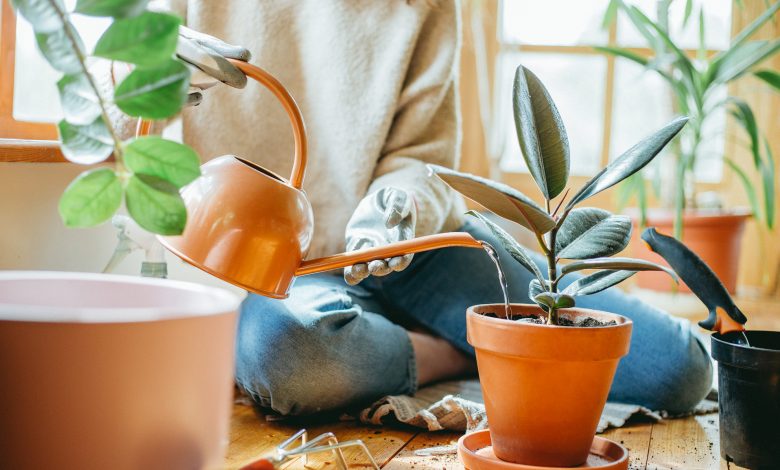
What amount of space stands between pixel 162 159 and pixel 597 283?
488 millimetres

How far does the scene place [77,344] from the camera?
501 mm

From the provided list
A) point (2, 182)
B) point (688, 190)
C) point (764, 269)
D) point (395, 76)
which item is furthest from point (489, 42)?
point (2, 182)

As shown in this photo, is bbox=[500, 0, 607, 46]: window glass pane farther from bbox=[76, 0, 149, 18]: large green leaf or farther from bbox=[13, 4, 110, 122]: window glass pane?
bbox=[76, 0, 149, 18]: large green leaf

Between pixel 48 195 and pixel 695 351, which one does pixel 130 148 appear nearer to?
pixel 48 195

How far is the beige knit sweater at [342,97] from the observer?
1.41 meters

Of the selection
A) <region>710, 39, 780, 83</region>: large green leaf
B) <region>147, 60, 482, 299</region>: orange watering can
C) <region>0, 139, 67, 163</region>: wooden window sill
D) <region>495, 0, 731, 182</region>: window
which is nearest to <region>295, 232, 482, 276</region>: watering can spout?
<region>147, 60, 482, 299</region>: orange watering can

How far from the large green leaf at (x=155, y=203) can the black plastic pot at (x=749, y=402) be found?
698mm

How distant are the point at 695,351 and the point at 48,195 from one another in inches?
40.0

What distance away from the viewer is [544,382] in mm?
831

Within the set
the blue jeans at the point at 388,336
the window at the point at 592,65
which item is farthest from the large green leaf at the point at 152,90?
the window at the point at 592,65

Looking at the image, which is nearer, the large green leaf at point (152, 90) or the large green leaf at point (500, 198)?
the large green leaf at point (152, 90)

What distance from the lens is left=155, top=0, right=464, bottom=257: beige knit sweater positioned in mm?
1413

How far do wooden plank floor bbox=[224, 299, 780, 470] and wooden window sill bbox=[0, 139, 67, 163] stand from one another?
46 centimetres

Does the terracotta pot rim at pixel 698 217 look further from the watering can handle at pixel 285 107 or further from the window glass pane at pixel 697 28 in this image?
the watering can handle at pixel 285 107
